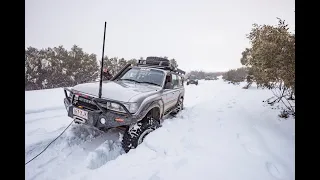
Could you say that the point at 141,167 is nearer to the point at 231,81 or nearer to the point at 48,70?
the point at 48,70

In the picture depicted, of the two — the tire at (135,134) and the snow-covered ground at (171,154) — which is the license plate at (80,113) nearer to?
the snow-covered ground at (171,154)

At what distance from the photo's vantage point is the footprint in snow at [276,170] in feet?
7.71

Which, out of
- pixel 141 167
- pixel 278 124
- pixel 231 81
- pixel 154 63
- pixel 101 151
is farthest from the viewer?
pixel 231 81

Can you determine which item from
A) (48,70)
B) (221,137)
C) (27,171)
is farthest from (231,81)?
(27,171)

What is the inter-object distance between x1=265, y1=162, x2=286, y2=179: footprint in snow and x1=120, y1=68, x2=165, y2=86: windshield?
2744mm

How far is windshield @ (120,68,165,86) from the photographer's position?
450cm

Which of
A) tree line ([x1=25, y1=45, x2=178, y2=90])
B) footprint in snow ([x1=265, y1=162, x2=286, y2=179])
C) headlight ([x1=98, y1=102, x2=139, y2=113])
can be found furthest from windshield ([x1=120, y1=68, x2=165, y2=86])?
tree line ([x1=25, y1=45, x2=178, y2=90])

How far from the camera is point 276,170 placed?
8.08 ft

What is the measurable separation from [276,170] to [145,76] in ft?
10.8

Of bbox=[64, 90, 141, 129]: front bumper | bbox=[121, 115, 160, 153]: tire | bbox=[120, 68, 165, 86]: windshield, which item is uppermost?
bbox=[120, 68, 165, 86]: windshield

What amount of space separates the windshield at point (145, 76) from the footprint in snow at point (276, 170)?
→ 9.00 ft

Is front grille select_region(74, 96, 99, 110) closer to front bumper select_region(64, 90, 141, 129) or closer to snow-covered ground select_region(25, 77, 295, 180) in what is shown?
front bumper select_region(64, 90, 141, 129)

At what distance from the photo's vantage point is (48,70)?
13656 mm
